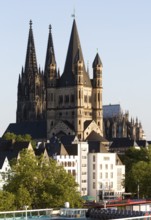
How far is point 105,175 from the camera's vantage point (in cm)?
15188

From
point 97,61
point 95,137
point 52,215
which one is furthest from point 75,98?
point 52,215

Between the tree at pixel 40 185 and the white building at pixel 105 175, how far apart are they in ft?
146

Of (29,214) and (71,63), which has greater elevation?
(71,63)

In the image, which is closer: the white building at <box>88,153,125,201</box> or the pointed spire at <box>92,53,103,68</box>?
the white building at <box>88,153,125,201</box>

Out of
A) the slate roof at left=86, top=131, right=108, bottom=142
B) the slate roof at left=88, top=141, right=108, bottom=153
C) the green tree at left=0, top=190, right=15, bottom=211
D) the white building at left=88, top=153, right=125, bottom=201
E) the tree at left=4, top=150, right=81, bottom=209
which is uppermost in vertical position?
the slate roof at left=86, top=131, right=108, bottom=142

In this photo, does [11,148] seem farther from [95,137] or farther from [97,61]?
[97,61]

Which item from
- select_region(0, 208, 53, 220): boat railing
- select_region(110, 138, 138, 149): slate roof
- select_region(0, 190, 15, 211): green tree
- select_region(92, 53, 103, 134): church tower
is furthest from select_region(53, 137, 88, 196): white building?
select_region(0, 208, 53, 220): boat railing

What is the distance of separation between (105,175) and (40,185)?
188ft

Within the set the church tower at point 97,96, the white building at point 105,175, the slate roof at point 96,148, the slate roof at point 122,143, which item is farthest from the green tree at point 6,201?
the slate roof at point 122,143

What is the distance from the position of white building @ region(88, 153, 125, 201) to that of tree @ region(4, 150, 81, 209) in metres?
44.4

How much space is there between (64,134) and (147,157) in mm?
21759

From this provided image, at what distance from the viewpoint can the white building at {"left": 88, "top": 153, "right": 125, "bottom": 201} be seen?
148 meters

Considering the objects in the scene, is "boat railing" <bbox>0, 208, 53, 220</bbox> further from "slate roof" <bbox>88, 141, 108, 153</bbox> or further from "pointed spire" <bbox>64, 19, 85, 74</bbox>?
"pointed spire" <bbox>64, 19, 85, 74</bbox>

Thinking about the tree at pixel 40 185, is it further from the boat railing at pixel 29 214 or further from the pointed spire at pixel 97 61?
the pointed spire at pixel 97 61
